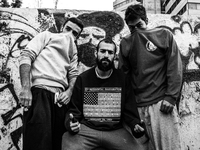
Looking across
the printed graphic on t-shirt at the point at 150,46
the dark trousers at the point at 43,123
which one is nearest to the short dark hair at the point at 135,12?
the printed graphic on t-shirt at the point at 150,46

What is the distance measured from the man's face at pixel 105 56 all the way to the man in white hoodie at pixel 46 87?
1.43 feet

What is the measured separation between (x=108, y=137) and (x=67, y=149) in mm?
473

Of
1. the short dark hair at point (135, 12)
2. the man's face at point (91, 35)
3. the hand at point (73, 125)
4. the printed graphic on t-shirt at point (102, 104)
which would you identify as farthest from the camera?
the man's face at point (91, 35)

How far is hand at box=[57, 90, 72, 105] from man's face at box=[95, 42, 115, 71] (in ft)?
1.74

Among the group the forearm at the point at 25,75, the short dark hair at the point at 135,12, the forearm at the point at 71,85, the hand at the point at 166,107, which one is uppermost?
the short dark hair at the point at 135,12

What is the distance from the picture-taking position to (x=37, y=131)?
7.95ft

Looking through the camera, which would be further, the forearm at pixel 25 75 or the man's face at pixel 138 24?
the man's face at pixel 138 24

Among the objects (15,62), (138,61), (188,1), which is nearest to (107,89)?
(138,61)

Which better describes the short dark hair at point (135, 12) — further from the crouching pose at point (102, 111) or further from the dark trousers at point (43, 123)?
the dark trousers at point (43, 123)

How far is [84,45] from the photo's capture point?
3564mm

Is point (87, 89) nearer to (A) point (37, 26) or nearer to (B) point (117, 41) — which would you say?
(B) point (117, 41)

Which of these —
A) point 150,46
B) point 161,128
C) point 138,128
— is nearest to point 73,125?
point 138,128

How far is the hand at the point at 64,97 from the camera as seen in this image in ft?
8.73

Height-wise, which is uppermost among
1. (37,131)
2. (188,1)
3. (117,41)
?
(188,1)
